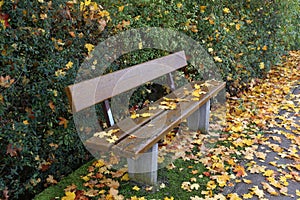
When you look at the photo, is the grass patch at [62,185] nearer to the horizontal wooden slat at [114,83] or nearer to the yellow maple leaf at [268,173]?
the horizontal wooden slat at [114,83]

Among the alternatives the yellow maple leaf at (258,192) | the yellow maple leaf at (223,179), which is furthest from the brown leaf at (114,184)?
the yellow maple leaf at (258,192)

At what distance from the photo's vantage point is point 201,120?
13.1 feet

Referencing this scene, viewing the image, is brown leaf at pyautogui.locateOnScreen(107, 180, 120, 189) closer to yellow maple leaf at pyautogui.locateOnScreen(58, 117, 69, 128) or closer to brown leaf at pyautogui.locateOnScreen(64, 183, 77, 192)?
brown leaf at pyautogui.locateOnScreen(64, 183, 77, 192)

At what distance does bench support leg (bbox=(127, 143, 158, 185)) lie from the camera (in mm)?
2791

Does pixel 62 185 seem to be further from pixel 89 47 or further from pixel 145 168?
pixel 89 47

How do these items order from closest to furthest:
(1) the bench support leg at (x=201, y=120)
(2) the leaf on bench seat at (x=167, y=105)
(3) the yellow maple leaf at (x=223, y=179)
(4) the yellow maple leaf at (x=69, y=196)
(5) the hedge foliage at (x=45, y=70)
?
(5) the hedge foliage at (x=45, y=70), (4) the yellow maple leaf at (x=69, y=196), (3) the yellow maple leaf at (x=223, y=179), (2) the leaf on bench seat at (x=167, y=105), (1) the bench support leg at (x=201, y=120)

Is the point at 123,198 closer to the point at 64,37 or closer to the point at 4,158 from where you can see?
the point at 4,158

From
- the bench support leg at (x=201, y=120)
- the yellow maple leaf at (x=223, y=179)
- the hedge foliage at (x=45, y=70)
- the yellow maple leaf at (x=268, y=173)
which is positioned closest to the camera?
the hedge foliage at (x=45, y=70)

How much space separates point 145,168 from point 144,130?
36 centimetres

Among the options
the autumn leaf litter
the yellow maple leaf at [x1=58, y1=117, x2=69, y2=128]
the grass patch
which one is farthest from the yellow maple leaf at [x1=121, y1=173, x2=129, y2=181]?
the yellow maple leaf at [x1=58, y1=117, x2=69, y2=128]

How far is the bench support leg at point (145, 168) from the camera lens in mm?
2791

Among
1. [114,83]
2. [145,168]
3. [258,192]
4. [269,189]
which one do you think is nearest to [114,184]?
[145,168]

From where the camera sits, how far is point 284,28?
6574 mm

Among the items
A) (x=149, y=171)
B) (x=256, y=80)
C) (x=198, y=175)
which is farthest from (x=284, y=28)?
(x=149, y=171)
